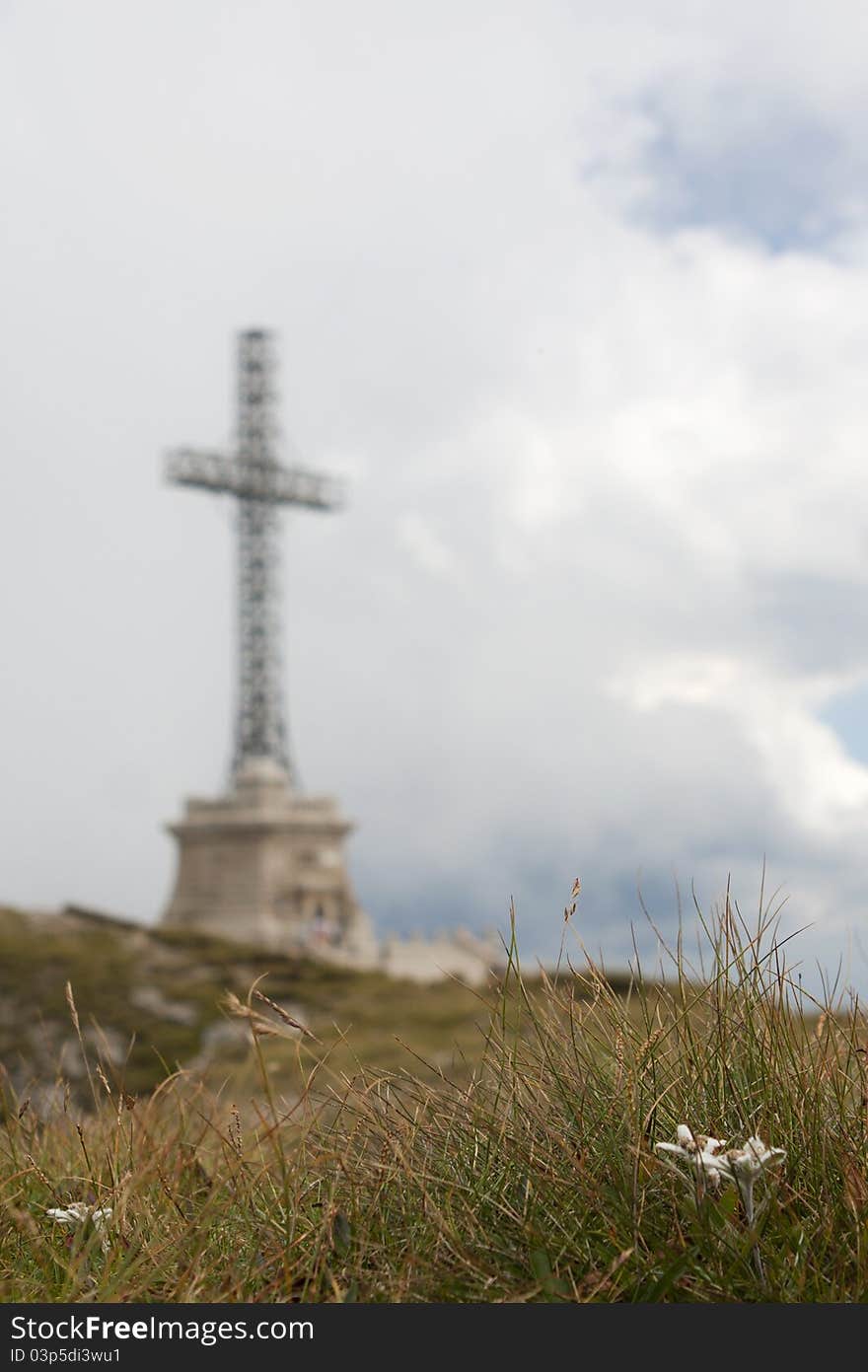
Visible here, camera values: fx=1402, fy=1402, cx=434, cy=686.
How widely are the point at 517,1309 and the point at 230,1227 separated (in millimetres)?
1278

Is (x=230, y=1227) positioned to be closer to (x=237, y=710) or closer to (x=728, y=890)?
(x=728, y=890)

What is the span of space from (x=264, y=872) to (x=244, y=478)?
637 inches

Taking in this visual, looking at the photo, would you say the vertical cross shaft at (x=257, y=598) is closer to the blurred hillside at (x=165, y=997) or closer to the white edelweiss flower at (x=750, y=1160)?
the blurred hillside at (x=165, y=997)

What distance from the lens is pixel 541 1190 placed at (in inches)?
140

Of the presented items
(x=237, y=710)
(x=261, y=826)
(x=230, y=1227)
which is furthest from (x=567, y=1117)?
(x=237, y=710)

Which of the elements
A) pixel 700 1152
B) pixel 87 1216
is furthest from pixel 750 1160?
pixel 87 1216

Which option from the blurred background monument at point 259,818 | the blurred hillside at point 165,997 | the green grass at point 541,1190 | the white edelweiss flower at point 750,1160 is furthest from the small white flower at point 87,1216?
the blurred background monument at point 259,818

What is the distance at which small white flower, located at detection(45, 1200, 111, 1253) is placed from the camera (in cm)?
366

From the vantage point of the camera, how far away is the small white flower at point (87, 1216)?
3.66 metres

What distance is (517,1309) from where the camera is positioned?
2.96m

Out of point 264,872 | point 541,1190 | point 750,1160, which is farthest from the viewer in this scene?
point 264,872

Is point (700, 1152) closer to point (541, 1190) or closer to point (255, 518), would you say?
point (541, 1190)

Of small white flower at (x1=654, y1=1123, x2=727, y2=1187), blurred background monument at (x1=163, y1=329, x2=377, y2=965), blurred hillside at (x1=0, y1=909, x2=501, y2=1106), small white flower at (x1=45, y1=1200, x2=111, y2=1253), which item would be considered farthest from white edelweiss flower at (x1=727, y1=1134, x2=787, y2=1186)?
blurred background monument at (x1=163, y1=329, x2=377, y2=965)

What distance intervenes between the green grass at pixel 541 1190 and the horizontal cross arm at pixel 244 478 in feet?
170
